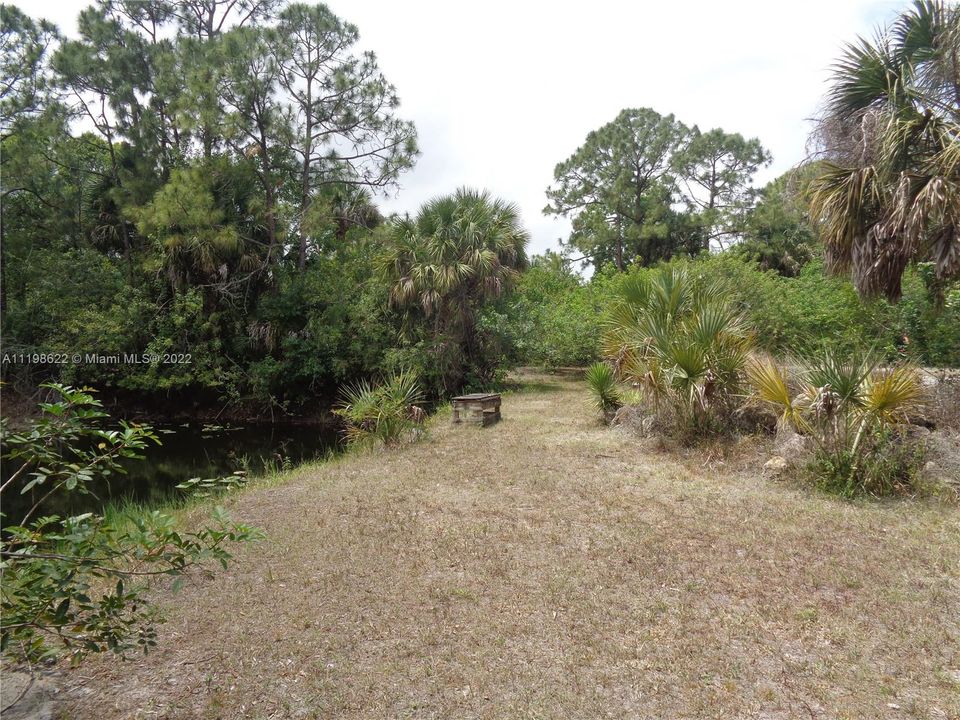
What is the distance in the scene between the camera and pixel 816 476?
20.1 ft

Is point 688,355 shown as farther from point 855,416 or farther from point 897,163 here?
point 897,163

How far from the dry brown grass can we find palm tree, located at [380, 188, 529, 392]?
8174 millimetres

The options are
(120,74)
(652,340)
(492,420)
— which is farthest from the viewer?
(120,74)

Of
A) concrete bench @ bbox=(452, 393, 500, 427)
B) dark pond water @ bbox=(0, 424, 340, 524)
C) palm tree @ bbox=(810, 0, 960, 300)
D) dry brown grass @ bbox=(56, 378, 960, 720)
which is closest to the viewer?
dry brown grass @ bbox=(56, 378, 960, 720)

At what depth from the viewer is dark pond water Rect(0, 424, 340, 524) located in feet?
27.0

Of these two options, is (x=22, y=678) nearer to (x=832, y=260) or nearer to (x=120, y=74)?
(x=832, y=260)

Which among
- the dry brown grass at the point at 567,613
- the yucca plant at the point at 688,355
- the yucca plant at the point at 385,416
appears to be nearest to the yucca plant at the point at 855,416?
the dry brown grass at the point at 567,613

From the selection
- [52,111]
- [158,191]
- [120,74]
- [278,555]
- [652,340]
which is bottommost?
[278,555]

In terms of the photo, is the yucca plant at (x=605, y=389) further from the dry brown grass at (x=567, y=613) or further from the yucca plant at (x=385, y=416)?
the dry brown grass at (x=567, y=613)

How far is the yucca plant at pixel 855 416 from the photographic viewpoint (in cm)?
593

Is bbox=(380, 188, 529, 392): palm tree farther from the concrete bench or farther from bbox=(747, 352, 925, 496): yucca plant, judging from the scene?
bbox=(747, 352, 925, 496): yucca plant

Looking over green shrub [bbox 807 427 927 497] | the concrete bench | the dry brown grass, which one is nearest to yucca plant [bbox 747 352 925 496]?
green shrub [bbox 807 427 927 497]

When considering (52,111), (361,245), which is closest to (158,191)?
(52,111)

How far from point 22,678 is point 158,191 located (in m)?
14.6
